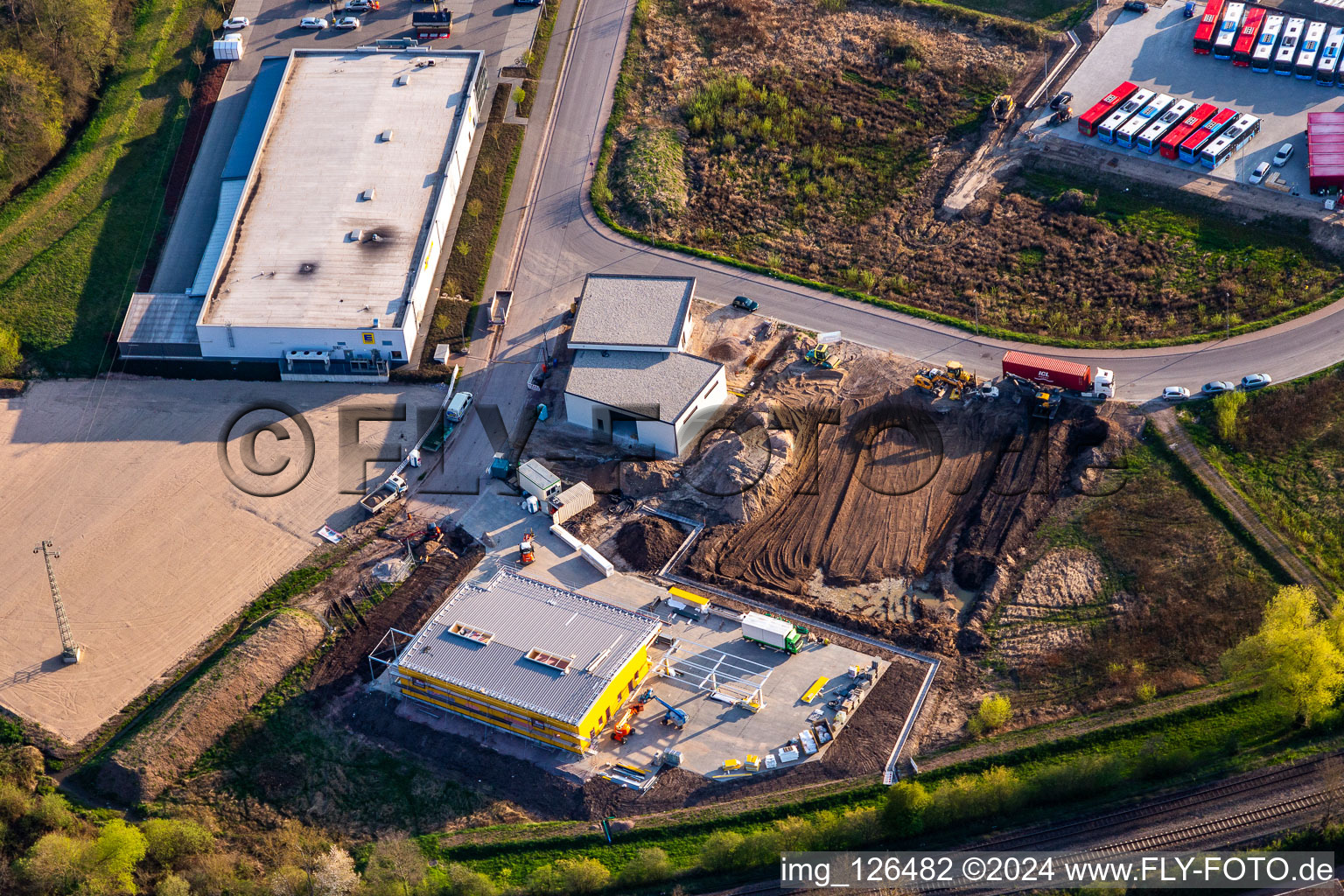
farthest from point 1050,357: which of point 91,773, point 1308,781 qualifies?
point 91,773

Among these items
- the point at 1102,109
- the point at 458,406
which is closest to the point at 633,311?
the point at 458,406

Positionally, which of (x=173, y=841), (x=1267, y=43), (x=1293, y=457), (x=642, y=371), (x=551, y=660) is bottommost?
(x=173, y=841)

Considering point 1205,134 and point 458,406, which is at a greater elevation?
point 1205,134

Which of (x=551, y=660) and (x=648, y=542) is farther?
(x=648, y=542)

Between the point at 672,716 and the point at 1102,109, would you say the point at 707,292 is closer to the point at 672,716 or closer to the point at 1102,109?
the point at 1102,109

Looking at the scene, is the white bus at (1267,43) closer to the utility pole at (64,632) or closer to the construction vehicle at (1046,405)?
the construction vehicle at (1046,405)

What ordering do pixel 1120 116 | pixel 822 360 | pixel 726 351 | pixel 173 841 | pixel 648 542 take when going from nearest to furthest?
pixel 173 841 → pixel 648 542 → pixel 822 360 → pixel 726 351 → pixel 1120 116

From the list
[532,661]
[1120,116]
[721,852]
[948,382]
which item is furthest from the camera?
[1120,116]
